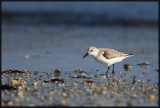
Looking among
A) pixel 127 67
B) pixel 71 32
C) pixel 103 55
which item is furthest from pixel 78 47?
pixel 103 55

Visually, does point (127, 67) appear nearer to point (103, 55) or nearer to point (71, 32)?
point (103, 55)

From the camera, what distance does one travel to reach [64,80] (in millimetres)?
7617

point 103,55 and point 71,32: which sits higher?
point 71,32

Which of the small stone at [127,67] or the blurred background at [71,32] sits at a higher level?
the blurred background at [71,32]

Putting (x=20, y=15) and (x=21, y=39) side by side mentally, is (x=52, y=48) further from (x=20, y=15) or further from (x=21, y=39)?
(x=20, y=15)

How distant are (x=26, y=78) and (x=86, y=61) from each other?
2864 millimetres

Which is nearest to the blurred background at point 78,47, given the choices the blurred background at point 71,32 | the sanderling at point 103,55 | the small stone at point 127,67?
the blurred background at point 71,32

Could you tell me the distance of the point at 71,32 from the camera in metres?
15.9

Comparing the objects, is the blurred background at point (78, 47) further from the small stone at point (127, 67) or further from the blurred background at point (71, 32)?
the small stone at point (127, 67)

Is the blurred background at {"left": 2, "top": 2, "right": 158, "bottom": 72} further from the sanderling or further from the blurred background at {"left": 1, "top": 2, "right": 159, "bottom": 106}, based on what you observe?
the sanderling

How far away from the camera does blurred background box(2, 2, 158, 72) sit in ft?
34.6

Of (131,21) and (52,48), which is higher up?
(131,21)

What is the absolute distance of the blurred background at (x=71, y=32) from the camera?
34.6 feet

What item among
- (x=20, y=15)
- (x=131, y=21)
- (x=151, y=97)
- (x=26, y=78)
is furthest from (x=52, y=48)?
(x=20, y=15)
